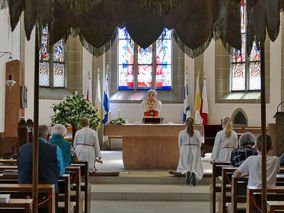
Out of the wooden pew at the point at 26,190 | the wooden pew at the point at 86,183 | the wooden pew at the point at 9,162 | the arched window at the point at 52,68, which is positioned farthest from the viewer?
the arched window at the point at 52,68

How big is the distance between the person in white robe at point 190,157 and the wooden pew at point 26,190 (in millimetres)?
5803

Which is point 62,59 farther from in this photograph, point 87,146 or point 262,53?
point 262,53

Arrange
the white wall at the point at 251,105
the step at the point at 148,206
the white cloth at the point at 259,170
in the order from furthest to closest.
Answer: the white wall at the point at 251,105 → the step at the point at 148,206 → the white cloth at the point at 259,170

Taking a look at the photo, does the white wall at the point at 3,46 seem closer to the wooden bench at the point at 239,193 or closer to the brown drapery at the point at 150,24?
the brown drapery at the point at 150,24

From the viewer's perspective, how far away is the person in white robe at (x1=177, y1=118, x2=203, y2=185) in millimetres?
10914

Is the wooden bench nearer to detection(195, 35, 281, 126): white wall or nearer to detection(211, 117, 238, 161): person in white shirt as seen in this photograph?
detection(211, 117, 238, 161): person in white shirt

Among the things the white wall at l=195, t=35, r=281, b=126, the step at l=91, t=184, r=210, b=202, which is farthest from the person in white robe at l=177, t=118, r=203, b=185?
the white wall at l=195, t=35, r=281, b=126

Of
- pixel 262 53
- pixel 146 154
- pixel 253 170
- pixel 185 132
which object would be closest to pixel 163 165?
pixel 146 154

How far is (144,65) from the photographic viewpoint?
1973 cm

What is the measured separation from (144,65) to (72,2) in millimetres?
14963

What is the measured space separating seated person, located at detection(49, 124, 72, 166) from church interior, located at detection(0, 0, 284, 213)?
1.18ft

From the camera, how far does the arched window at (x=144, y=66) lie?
19.6 m

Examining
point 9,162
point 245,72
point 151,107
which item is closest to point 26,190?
point 9,162

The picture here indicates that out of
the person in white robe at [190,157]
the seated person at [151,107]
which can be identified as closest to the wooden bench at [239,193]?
the person in white robe at [190,157]
